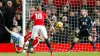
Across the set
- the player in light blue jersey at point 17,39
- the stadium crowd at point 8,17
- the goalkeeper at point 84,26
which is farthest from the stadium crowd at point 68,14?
the player in light blue jersey at point 17,39

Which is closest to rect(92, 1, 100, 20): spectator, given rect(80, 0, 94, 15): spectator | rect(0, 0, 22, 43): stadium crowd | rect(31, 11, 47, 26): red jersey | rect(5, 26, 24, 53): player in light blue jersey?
rect(80, 0, 94, 15): spectator

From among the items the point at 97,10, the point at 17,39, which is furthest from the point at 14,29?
the point at 97,10

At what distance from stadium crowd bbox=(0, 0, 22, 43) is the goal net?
478 millimetres

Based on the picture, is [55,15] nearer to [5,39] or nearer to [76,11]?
[76,11]

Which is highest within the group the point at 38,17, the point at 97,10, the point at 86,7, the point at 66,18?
the point at 38,17

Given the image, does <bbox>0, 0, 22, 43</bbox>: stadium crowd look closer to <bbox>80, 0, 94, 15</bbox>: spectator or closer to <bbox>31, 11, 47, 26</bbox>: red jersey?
<bbox>80, 0, 94, 15</bbox>: spectator

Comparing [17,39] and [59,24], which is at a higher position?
[59,24]

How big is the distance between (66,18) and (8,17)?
8.63 ft

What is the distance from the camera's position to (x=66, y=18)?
21422 millimetres

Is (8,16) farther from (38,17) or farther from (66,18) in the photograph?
(38,17)

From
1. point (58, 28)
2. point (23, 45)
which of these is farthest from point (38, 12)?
point (58, 28)

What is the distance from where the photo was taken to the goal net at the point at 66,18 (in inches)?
835

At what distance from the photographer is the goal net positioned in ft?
69.6

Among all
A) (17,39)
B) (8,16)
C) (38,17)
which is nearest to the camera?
(38,17)
